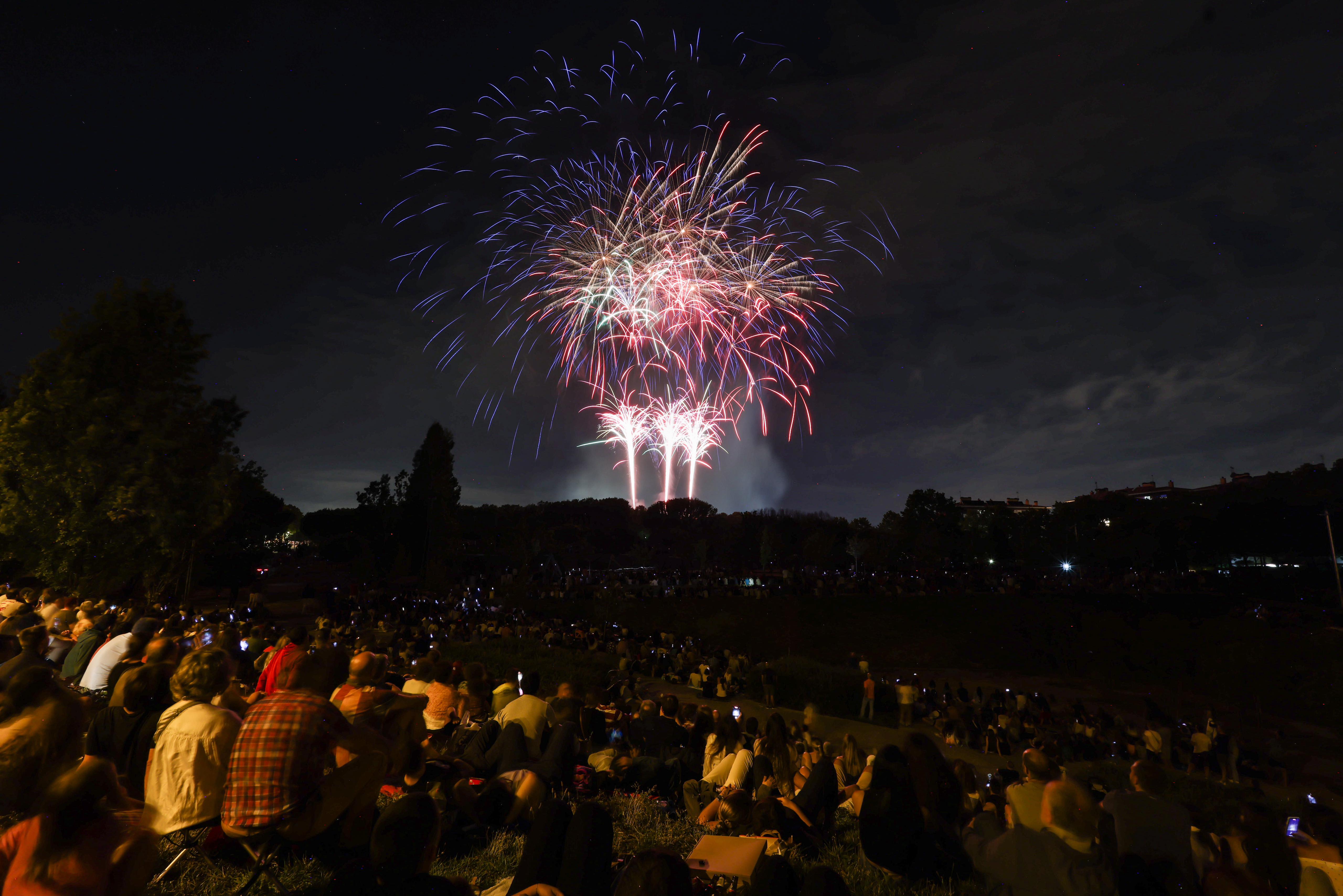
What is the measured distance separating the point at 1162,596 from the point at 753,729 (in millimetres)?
43025

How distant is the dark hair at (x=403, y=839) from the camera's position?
2.79 metres

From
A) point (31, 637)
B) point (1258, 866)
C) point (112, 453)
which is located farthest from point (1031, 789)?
point (112, 453)

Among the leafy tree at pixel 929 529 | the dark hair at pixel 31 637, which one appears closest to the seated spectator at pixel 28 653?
the dark hair at pixel 31 637

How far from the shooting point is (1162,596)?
39188 mm

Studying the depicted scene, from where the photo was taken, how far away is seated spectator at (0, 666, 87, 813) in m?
3.36

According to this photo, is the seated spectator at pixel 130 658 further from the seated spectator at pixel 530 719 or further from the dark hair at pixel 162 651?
the seated spectator at pixel 530 719

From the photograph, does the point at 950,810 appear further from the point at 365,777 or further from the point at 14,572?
the point at 14,572

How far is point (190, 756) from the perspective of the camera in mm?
3807

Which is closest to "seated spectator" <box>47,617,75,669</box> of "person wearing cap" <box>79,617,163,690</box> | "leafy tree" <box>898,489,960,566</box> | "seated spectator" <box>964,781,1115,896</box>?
"person wearing cap" <box>79,617,163,690</box>

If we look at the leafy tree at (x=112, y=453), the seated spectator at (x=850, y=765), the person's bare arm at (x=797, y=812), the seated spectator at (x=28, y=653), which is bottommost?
the seated spectator at (x=850, y=765)

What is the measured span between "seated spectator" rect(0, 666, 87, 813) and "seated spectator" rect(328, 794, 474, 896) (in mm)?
2024

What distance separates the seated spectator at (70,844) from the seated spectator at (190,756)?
1168 mm

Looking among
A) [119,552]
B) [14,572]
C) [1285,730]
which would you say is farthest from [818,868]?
[14,572]

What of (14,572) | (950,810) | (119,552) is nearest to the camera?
(950,810)
